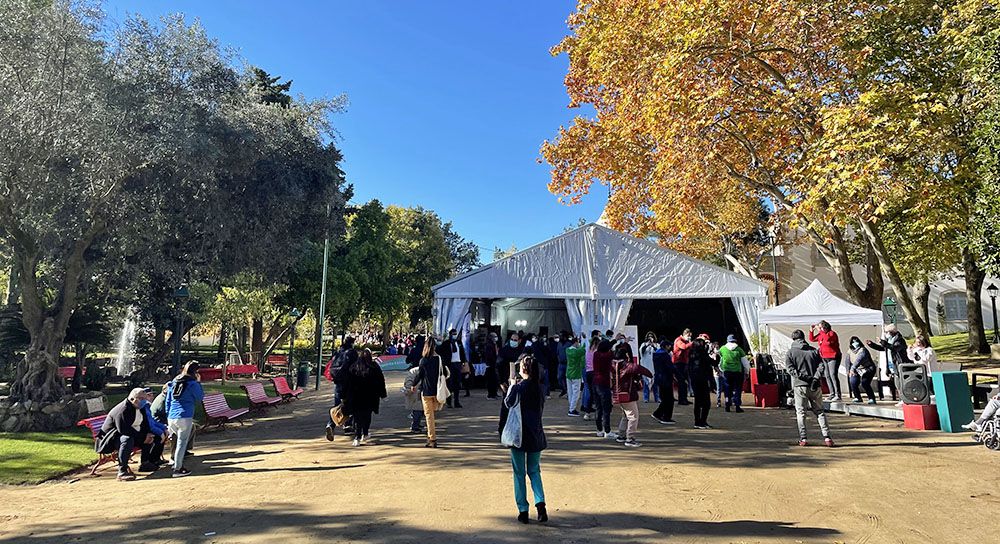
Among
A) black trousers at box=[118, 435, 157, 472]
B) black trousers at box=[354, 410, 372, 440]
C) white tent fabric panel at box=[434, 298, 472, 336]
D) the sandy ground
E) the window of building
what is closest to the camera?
the sandy ground

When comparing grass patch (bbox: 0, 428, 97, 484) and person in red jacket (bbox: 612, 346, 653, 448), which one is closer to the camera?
grass patch (bbox: 0, 428, 97, 484)

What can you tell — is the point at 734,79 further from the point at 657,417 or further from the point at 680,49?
the point at 657,417

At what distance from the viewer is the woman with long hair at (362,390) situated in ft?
27.7

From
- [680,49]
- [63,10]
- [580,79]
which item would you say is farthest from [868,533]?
[580,79]

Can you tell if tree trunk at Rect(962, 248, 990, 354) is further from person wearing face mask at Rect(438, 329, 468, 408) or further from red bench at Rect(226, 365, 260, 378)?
red bench at Rect(226, 365, 260, 378)

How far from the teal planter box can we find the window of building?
33.7 metres

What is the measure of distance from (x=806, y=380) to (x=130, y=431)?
9070mm

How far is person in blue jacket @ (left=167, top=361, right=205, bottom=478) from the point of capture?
7.14m

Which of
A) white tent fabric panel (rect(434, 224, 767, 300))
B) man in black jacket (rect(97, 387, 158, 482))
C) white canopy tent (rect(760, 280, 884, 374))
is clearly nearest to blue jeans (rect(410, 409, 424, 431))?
man in black jacket (rect(97, 387, 158, 482))

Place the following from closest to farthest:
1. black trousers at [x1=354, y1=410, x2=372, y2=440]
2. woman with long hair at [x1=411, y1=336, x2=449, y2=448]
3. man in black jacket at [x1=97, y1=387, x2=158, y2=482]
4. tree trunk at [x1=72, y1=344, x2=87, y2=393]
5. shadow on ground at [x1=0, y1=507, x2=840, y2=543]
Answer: shadow on ground at [x1=0, y1=507, x2=840, y2=543], man in black jacket at [x1=97, y1=387, x2=158, y2=482], woman with long hair at [x1=411, y1=336, x2=449, y2=448], black trousers at [x1=354, y1=410, x2=372, y2=440], tree trunk at [x1=72, y1=344, x2=87, y2=393]

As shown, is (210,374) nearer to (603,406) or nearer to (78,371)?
(78,371)

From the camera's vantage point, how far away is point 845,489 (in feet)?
19.4

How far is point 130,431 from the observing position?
732cm

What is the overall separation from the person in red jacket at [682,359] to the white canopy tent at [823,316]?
11.8 feet
